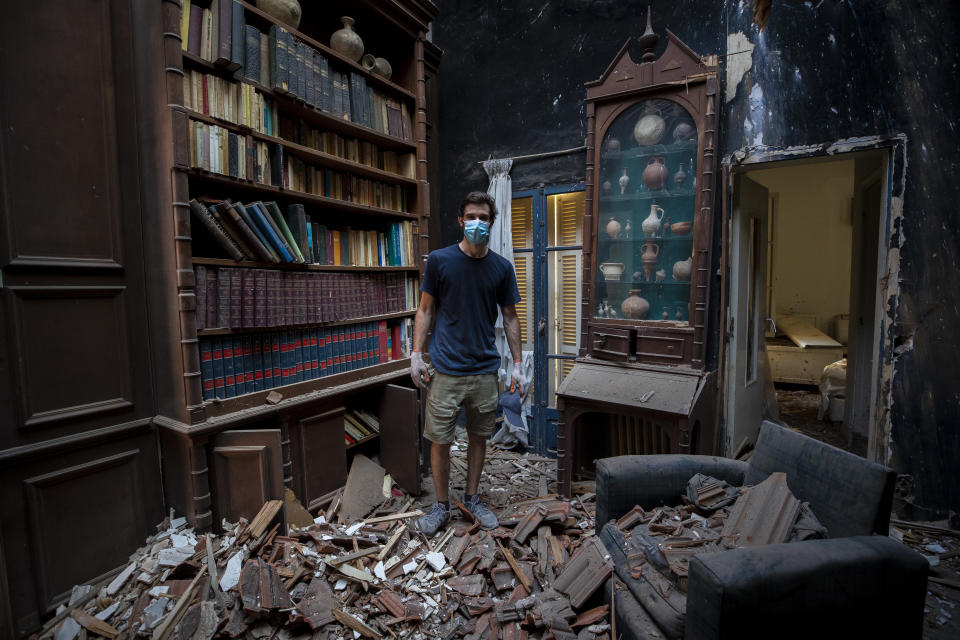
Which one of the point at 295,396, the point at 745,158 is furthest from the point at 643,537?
the point at 745,158

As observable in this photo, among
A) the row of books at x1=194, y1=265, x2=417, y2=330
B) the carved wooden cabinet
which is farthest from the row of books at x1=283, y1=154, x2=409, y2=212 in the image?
the carved wooden cabinet

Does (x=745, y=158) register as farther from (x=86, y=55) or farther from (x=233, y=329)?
(x=86, y=55)

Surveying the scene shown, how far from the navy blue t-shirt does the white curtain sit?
1165 millimetres

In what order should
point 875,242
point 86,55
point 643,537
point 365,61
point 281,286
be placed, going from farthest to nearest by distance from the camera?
point 875,242 → point 365,61 → point 281,286 → point 86,55 → point 643,537

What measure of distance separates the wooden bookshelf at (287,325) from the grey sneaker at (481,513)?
1.39ft

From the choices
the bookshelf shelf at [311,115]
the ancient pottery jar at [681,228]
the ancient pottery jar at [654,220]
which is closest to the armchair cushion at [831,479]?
the ancient pottery jar at [681,228]

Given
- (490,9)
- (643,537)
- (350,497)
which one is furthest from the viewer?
(490,9)

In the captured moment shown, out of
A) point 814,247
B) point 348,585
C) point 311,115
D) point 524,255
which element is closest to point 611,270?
point 524,255

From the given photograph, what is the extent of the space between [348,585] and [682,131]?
9.84 feet

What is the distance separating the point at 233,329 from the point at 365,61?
6.18 ft

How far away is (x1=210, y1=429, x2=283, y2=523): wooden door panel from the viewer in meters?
2.19

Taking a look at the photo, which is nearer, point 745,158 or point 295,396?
point 295,396

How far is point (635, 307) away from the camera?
2.98 m

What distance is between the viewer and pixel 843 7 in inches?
99.0
